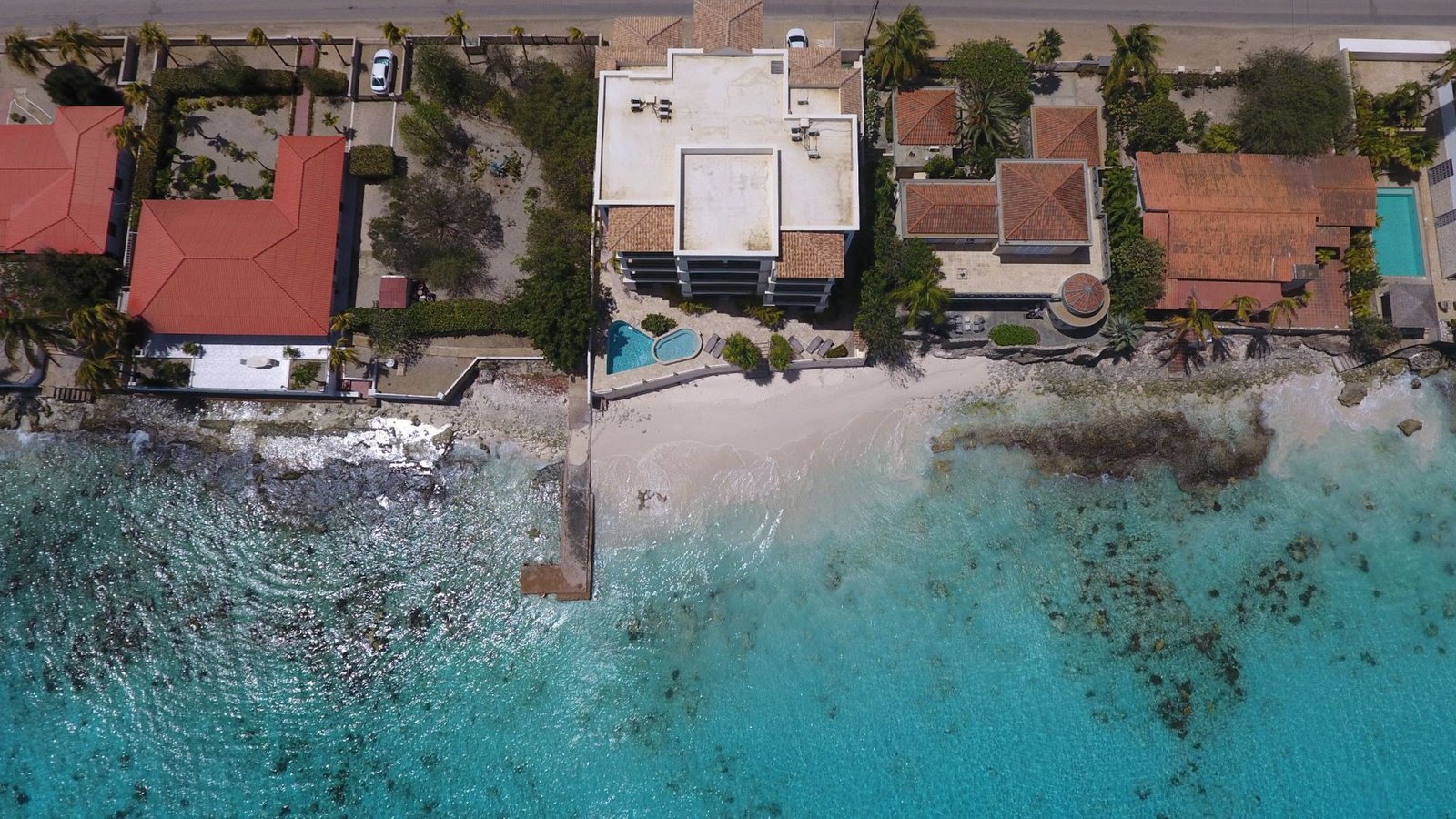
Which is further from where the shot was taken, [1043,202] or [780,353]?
[780,353]

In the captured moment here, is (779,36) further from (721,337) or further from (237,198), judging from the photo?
(237,198)

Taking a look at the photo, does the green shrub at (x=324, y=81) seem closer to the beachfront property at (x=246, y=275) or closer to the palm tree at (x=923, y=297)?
the beachfront property at (x=246, y=275)

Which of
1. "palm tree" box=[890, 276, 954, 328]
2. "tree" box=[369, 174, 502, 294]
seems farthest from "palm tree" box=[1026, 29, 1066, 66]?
"tree" box=[369, 174, 502, 294]

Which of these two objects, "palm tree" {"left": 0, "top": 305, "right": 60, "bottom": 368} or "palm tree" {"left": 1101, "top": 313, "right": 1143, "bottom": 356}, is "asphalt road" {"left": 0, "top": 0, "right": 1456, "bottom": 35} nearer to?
"palm tree" {"left": 0, "top": 305, "right": 60, "bottom": 368}

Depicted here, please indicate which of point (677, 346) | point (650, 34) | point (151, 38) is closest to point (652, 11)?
point (650, 34)

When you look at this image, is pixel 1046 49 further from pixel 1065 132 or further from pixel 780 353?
pixel 780 353

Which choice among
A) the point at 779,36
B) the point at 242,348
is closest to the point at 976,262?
the point at 779,36
